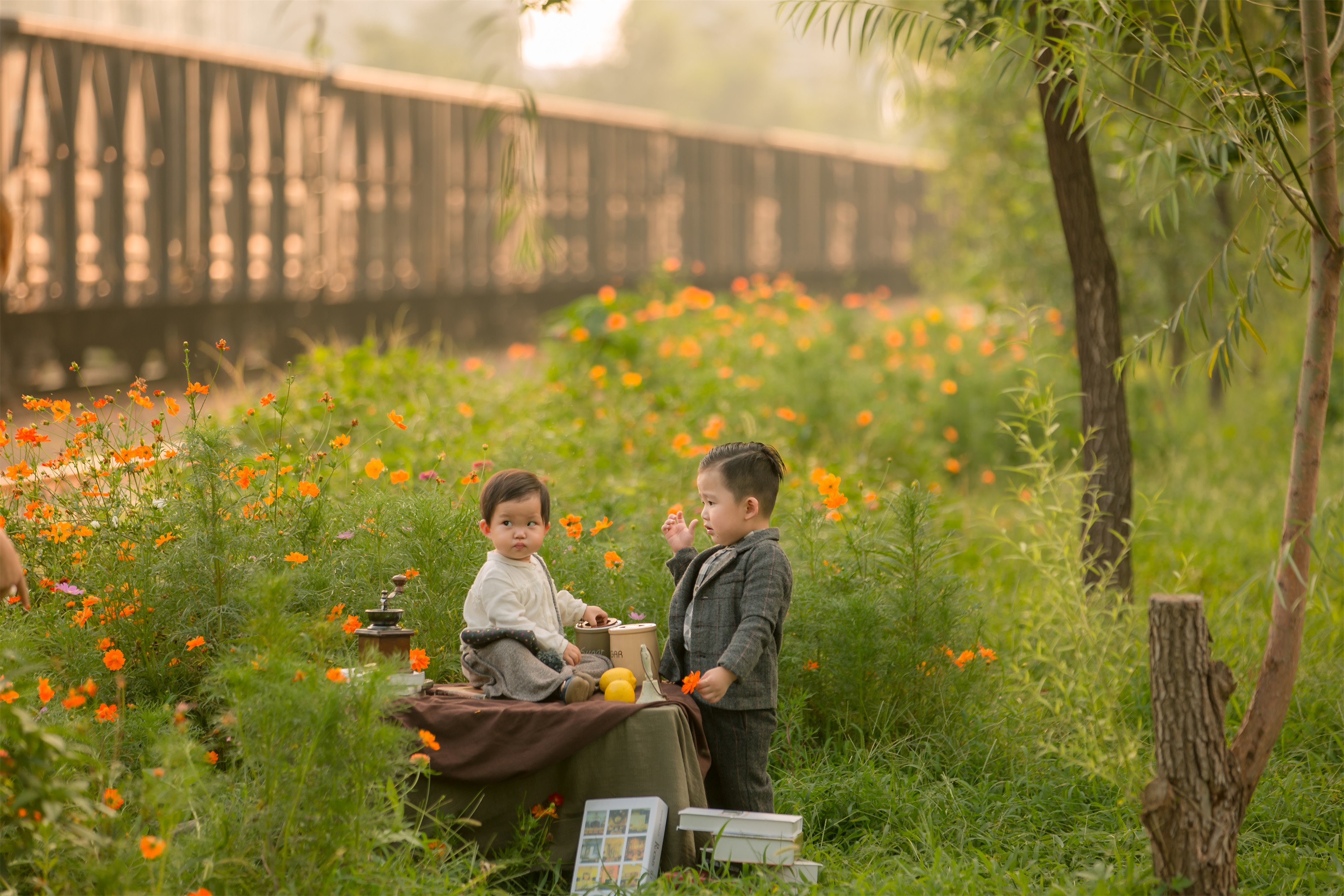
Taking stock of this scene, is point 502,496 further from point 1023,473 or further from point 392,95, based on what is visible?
point 392,95

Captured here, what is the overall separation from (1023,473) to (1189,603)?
17.6ft

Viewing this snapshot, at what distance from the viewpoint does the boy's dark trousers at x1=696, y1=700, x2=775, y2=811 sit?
287 cm

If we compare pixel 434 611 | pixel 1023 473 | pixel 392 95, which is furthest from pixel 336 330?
pixel 434 611

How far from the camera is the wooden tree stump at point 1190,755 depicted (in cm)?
239

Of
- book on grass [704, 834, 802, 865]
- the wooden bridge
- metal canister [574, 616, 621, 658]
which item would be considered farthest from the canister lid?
the wooden bridge

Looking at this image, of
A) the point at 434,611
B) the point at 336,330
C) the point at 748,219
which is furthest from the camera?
the point at 748,219

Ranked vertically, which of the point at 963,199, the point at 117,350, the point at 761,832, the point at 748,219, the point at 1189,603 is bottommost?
the point at 761,832

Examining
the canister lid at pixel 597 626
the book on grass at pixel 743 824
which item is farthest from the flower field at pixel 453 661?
the canister lid at pixel 597 626

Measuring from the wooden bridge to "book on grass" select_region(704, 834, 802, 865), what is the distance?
1.93 meters

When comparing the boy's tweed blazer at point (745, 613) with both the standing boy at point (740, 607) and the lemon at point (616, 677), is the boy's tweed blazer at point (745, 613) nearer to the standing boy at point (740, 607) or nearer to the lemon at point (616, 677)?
the standing boy at point (740, 607)

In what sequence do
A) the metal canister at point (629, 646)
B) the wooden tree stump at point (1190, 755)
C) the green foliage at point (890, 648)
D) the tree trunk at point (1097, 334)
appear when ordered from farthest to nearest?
the tree trunk at point (1097, 334), the green foliage at point (890, 648), the metal canister at point (629, 646), the wooden tree stump at point (1190, 755)

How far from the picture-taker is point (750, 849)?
2629 mm

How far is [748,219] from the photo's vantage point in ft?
65.7

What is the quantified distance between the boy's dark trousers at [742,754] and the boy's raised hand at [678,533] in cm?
40
